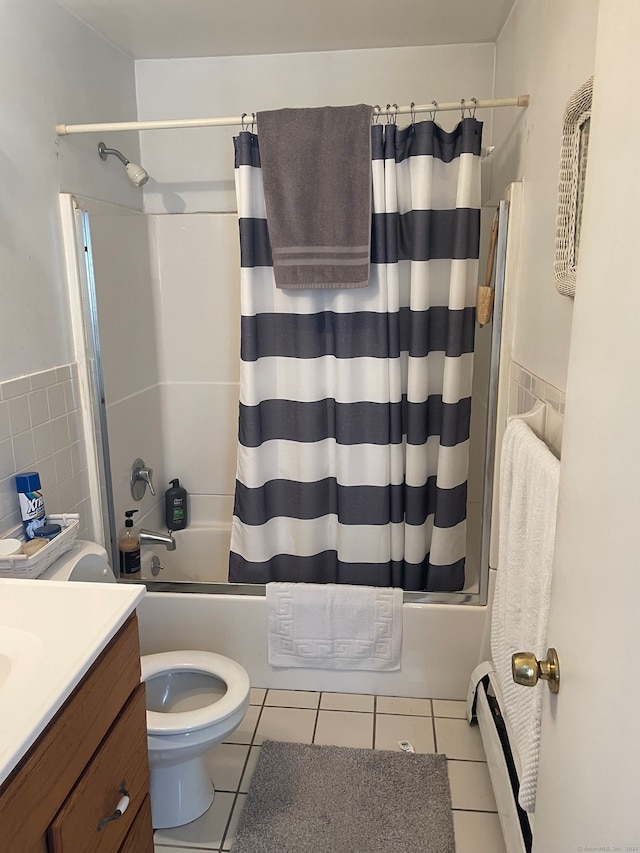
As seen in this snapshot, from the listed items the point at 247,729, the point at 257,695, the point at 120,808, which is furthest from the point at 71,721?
the point at 257,695

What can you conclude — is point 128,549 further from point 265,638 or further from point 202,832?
point 202,832

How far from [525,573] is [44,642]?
0.92 metres

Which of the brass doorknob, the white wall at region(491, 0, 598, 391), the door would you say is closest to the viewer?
the door

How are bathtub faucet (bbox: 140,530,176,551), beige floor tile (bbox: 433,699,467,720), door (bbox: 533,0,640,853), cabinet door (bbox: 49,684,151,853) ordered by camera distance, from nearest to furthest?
door (bbox: 533,0,640,853)
cabinet door (bbox: 49,684,151,853)
beige floor tile (bbox: 433,699,467,720)
bathtub faucet (bbox: 140,530,176,551)

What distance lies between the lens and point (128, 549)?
2299 mm

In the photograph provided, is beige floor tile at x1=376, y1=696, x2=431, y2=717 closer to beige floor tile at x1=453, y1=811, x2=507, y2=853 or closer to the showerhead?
Answer: beige floor tile at x1=453, y1=811, x2=507, y2=853

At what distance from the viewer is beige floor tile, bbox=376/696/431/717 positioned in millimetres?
A: 2092

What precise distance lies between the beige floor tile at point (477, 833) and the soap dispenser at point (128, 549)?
4.36ft

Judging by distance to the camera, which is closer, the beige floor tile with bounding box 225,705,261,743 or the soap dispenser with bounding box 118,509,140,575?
the beige floor tile with bounding box 225,705,261,743

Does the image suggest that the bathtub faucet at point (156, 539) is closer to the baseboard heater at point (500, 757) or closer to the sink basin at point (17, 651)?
the baseboard heater at point (500, 757)

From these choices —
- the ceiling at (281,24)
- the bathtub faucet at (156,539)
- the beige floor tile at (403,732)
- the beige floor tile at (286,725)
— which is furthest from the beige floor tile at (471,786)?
the ceiling at (281,24)

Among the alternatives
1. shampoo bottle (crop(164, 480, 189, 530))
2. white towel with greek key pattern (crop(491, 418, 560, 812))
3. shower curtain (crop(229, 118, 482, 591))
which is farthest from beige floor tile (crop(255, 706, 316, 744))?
shampoo bottle (crop(164, 480, 189, 530))

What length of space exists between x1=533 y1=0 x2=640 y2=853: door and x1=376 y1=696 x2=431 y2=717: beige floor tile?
131 centimetres

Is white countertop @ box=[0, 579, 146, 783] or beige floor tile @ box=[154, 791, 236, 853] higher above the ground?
white countertop @ box=[0, 579, 146, 783]
